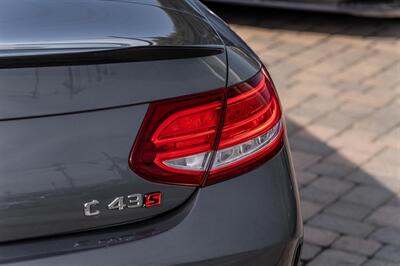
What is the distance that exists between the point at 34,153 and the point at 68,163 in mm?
82

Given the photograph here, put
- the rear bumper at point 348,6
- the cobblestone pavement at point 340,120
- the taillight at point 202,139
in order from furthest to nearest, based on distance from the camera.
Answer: the rear bumper at point 348,6 < the cobblestone pavement at point 340,120 < the taillight at point 202,139

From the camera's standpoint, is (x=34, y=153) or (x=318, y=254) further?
(x=318, y=254)

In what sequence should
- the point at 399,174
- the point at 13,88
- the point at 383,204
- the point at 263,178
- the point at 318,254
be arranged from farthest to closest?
Result: 1. the point at 399,174
2. the point at 383,204
3. the point at 318,254
4. the point at 263,178
5. the point at 13,88

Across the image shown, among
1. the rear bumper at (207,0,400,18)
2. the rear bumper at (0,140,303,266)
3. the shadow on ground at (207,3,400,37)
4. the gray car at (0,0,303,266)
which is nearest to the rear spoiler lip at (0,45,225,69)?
the gray car at (0,0,303,266)

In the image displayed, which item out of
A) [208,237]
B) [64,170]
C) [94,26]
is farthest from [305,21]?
[64,170]

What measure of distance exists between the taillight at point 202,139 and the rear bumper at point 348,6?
13.2 feet

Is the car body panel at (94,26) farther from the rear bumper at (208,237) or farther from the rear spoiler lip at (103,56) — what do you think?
the rear bumper at (208,237)

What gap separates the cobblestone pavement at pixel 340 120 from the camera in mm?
3812

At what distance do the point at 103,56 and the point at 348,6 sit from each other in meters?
4.36

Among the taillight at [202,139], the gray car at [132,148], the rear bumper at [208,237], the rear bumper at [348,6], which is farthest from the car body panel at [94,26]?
the rear bumper at [348,6]

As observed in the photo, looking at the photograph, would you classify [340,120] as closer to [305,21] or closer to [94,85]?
[305,21]

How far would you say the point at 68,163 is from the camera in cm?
203

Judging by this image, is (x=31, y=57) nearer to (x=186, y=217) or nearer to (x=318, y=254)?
(x=186, y=217)

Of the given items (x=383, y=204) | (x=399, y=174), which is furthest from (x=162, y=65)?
(x=399, y=174)
